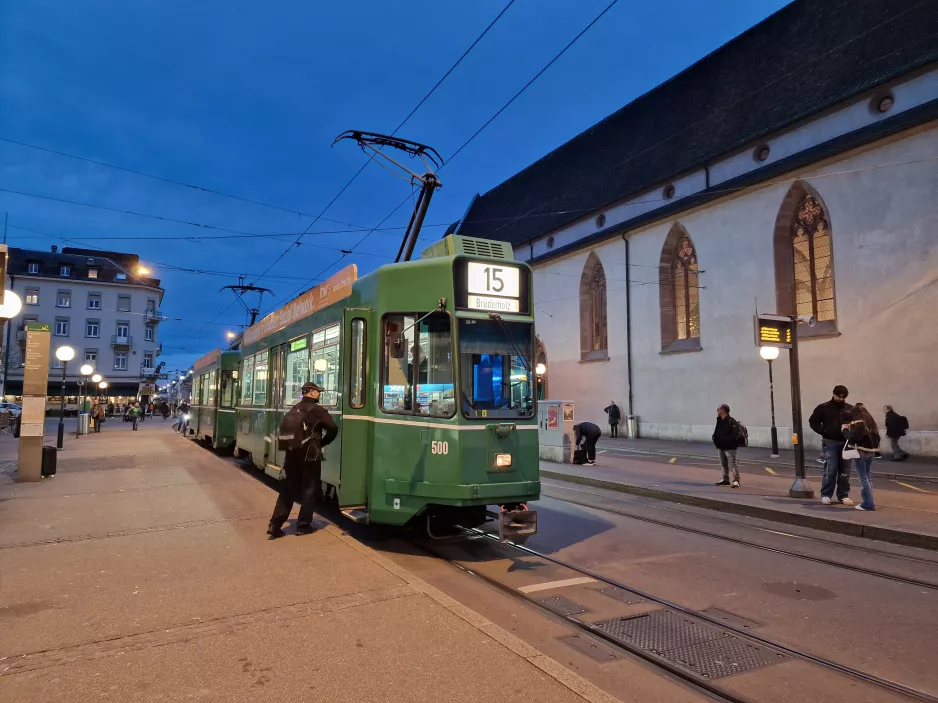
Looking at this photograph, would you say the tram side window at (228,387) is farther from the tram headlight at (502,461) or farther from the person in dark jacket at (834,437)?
the person in dark jacket at (834,437)

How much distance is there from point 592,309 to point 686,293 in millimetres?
6203

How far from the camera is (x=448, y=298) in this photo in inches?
260

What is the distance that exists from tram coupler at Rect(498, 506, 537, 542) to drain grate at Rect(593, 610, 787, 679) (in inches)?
60.0

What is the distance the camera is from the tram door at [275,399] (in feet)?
35.3

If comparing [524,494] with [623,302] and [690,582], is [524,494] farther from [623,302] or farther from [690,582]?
[623,302]

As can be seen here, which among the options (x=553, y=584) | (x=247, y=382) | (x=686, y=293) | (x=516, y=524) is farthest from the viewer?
(x=686, y=293)

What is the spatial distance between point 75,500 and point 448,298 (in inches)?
297

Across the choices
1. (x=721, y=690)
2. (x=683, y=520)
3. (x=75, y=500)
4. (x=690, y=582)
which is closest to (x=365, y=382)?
(x=690, y=582)

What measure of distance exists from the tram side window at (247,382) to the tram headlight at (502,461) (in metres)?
8.75

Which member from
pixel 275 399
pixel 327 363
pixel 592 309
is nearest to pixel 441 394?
pixel 327 363

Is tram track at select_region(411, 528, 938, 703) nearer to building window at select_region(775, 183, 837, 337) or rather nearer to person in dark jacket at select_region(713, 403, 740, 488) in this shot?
person in dark jacket at select_region(713, 403, 740, 488)

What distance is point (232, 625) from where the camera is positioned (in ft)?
14.4

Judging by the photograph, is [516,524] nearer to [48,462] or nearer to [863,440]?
[863,440]

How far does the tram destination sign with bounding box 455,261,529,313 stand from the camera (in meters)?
6.66
